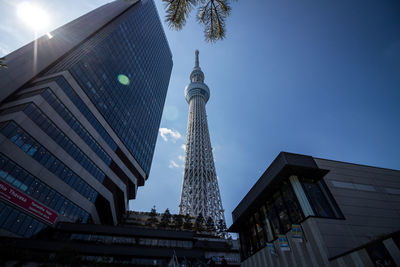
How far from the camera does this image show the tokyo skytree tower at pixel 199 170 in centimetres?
7119

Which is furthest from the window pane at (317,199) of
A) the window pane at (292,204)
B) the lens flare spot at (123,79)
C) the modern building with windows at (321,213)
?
the lens flare spot at (123,79)

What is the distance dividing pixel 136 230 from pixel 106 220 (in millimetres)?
14352

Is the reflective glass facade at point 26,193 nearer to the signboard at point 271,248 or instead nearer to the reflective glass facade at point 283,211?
the reflective glass facade at point 283,211

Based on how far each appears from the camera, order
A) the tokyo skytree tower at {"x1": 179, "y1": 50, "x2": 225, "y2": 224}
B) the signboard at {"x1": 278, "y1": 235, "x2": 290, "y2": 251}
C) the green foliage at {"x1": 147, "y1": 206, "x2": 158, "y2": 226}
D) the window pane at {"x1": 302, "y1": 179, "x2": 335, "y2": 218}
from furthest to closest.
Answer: the tokyo skytree tower at {"x1": 179, "y1": 50, "x2": 225, "y2": 224} → the green foliage at {"x1": 147, "y1": 206, "x2": 158, "y2": 226} → the signboard at {"x1": 278, "y1": 235, "x2": 290, "y2": 251} → the window pane at {"x1": 302, "y1": 179, "x2": 335, "y2": 218}

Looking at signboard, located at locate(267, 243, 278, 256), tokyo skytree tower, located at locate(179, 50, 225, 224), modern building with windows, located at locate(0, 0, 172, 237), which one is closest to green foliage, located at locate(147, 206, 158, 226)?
modern building with windows, located at locate(0, 0, 172, 237)

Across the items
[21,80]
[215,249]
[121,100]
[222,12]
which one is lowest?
[222,12]

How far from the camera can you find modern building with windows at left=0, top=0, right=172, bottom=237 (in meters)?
25.7

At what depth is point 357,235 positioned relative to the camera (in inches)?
477

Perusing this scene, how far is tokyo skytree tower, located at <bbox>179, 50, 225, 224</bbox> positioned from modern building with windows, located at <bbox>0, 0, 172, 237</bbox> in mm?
22554

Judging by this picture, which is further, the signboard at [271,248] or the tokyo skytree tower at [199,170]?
the tokyo skytree tower at [199,170]

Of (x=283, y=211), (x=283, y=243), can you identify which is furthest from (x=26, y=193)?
(x=283, y=211)

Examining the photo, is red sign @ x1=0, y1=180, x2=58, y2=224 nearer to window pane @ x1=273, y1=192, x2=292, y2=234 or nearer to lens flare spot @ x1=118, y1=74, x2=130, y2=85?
window pane @ x1=273, y1=192, x2=292, y2=234

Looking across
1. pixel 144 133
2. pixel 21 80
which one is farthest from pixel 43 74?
pixel 144 133

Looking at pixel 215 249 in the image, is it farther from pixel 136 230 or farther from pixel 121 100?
pixel 121 100
